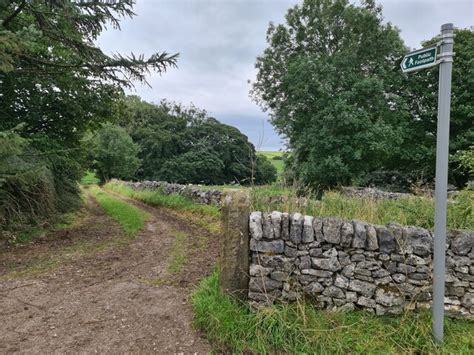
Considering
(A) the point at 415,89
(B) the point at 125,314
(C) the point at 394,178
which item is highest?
(A) the point at 415,89

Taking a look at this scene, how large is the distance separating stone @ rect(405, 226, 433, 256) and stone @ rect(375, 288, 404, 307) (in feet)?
1.69

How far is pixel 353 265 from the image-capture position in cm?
335

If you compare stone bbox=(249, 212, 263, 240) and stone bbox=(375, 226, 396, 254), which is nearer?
stone bbox=(375, 226, 396, 254)

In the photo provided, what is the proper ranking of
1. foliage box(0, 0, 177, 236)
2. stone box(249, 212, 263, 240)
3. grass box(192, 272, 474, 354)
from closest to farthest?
grass box(192, 272, 474, 354) < stone box(249, 212, 263, 240) < foliage box(0, 0, 177, 236)

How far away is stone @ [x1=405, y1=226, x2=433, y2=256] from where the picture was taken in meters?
3.28

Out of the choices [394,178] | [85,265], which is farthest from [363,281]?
[394,178]

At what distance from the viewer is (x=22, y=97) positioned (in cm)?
739

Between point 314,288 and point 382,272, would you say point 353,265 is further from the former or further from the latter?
point 314,288

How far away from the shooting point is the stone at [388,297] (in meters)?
3.31

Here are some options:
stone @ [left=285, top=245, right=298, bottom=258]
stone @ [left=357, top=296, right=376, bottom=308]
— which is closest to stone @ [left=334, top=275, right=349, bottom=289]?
stone @ [left=357, top=296, right=376, bottom=308]

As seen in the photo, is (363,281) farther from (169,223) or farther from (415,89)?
(415,89)

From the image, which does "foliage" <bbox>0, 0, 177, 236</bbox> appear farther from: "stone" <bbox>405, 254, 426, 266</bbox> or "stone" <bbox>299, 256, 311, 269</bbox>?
"stone" <bbox>405, 254, 426, 266</bbox>

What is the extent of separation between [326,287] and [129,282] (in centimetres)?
291

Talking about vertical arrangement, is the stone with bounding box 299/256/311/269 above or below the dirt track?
above
